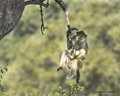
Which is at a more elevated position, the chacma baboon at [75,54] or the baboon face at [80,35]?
the baboon face at [80,35]

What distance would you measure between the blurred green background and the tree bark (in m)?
20.5

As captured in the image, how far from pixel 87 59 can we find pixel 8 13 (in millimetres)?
22556

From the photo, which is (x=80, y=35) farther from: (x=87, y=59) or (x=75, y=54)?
(x=87, y=59)

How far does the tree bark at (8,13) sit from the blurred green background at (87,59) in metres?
20.5

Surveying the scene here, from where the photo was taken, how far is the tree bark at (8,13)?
3027 millimetres

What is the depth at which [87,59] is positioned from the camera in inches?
1003

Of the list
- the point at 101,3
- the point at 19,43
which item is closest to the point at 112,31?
the point at 101,3

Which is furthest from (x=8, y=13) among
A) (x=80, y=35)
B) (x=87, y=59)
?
(x=87, y=59)

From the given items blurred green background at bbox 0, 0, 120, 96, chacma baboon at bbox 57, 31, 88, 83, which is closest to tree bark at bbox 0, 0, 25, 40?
chacma baboon at bbox 57, 31, 88, 83

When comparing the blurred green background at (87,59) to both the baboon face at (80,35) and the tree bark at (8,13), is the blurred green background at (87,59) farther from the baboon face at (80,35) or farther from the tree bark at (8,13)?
the tree bark at (8,13)

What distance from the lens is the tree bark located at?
303cm

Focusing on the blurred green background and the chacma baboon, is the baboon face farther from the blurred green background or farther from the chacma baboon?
the blurred green background

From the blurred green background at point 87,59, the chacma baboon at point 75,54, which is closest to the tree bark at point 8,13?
the chacma baboon at point 75,54

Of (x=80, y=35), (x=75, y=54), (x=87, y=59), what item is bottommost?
(x=87, y=59)
